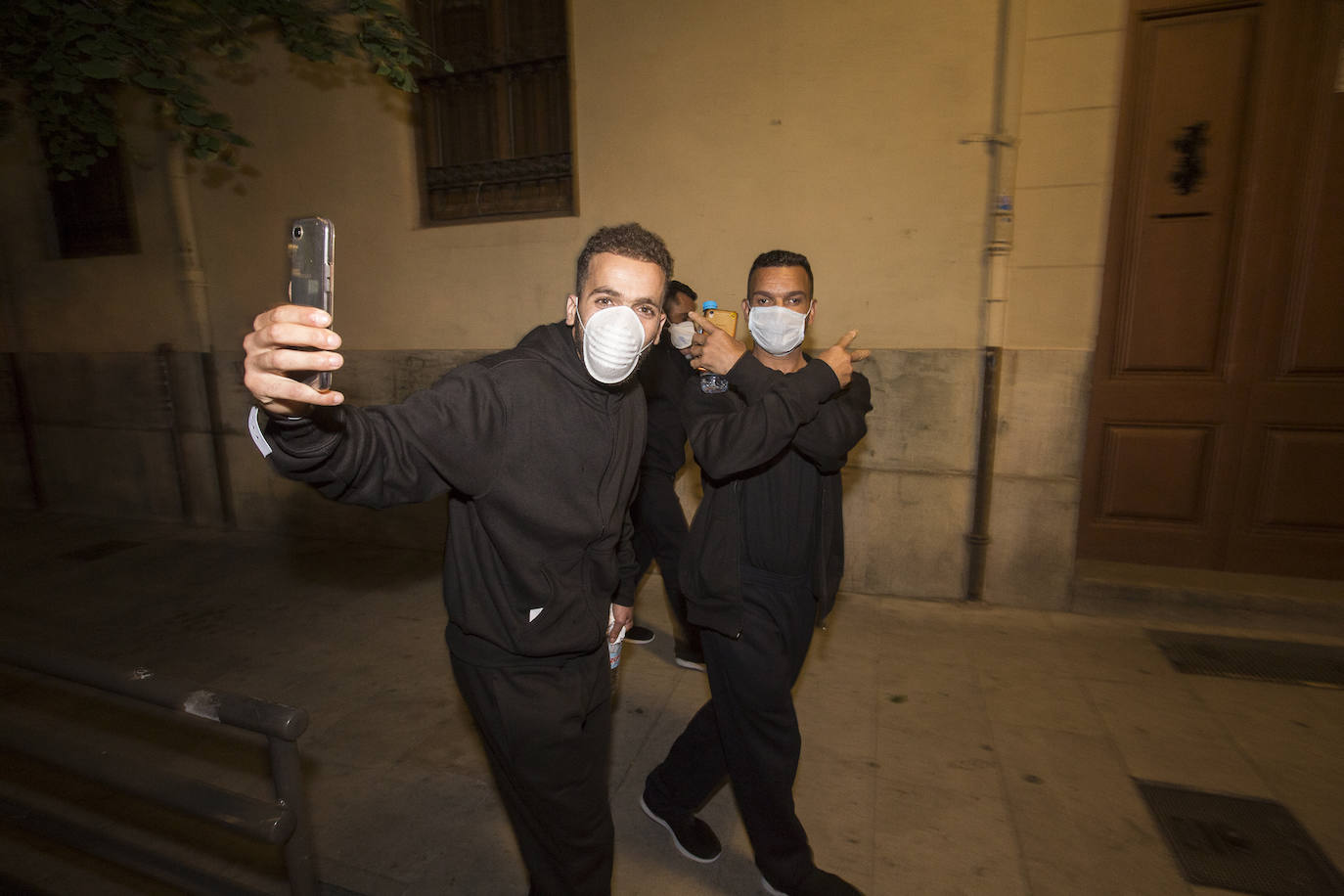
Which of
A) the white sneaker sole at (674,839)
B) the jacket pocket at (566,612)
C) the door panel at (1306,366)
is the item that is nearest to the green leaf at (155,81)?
the jacket pocket at (566,612)

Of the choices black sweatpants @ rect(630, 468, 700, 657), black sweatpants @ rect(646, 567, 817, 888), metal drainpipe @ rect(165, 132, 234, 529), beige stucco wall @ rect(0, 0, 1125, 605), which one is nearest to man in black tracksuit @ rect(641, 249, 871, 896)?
black sweatpants @ rect(646, 567, 817, 888)

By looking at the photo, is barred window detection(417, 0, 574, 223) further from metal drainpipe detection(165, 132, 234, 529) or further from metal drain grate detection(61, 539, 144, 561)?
metal drain grate detection(61, 539, 144, 561)

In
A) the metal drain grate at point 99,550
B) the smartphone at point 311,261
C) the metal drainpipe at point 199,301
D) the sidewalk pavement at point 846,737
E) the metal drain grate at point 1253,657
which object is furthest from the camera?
the metal drainpipe at point 199,301

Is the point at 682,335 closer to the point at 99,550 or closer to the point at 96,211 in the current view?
the point at 99,550

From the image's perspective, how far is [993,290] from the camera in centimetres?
430

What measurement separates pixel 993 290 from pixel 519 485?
381 cm

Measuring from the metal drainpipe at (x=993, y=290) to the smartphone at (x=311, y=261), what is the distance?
424cm

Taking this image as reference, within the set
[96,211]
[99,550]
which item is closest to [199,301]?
[96,211]

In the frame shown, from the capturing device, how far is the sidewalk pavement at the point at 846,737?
8.11ft

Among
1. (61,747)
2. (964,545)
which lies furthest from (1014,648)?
(61,747)

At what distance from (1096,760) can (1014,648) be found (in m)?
1.08

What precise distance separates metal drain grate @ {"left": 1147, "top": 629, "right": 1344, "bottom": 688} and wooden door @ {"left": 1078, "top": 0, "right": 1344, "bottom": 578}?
0.66 meters

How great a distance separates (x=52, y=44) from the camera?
3.02m

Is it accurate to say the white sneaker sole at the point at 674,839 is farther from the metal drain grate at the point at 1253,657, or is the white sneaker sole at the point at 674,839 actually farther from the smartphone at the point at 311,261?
the metal drain grate at the point at 1253,657
